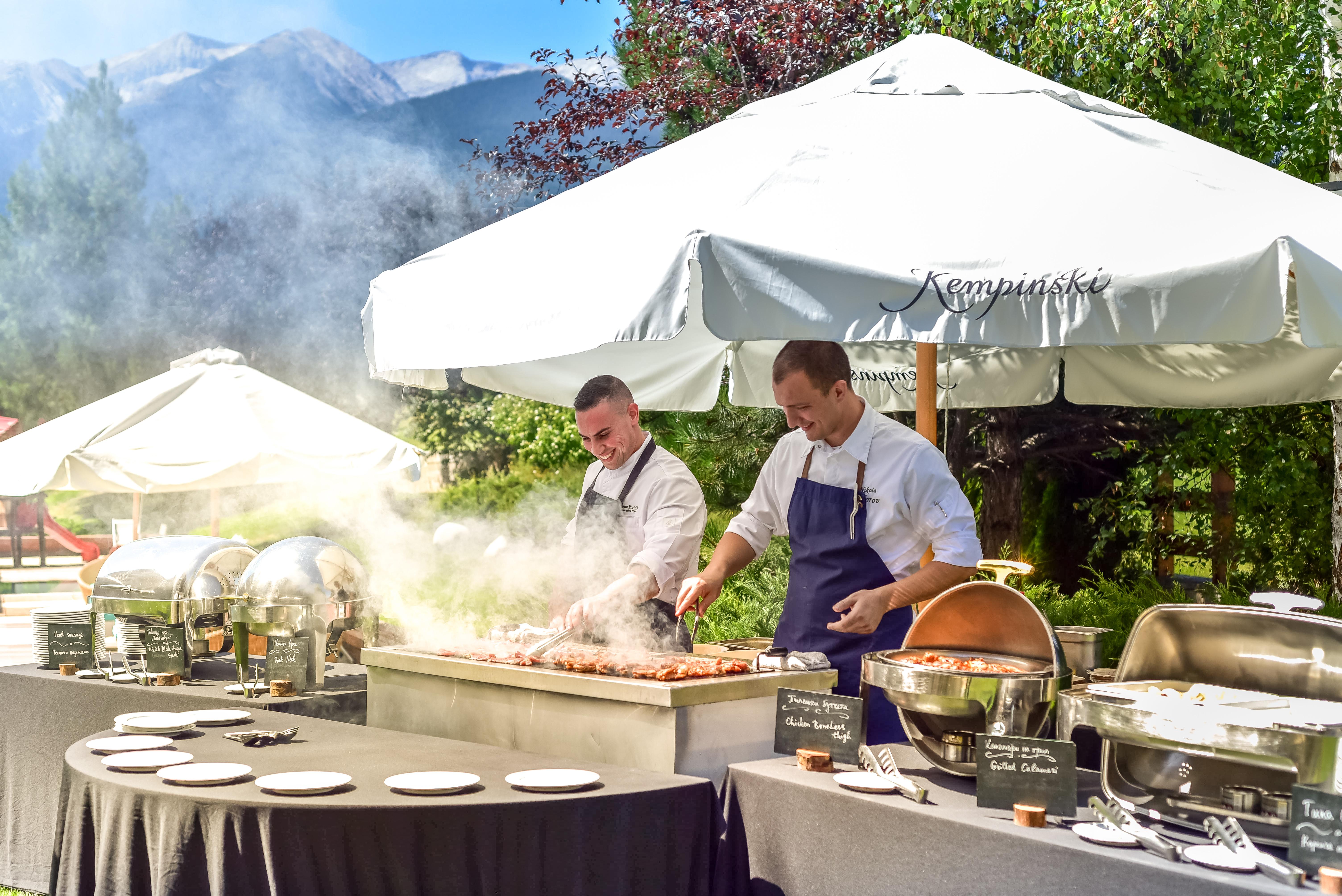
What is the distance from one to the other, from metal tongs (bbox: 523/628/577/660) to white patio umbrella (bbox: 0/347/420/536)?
445 centimetres

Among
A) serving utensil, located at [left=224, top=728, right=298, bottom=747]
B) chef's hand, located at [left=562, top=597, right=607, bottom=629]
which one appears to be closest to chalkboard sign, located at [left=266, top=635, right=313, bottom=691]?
serving utensil, located at [left=224, top=728, right=298, bottom=747]

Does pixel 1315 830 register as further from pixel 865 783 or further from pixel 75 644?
pixel 75 644

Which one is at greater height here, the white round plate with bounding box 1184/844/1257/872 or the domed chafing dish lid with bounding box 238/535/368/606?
the domed chafing dish lid with bounding box 238/535/368/606

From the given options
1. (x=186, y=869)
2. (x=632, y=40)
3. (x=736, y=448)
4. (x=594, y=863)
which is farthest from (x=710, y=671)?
(x=632, y=40)

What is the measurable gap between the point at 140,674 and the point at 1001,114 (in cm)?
309

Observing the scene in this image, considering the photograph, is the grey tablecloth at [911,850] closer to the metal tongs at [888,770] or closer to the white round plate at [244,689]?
the metal tongs at [888,770]

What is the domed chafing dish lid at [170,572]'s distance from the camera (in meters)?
3.71

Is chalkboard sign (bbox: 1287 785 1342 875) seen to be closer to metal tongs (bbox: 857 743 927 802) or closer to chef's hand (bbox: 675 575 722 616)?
metal tongs (bbox: 857 743 927 802)

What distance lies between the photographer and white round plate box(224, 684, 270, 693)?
133 inches

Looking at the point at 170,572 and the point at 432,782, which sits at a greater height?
the point at 170,572

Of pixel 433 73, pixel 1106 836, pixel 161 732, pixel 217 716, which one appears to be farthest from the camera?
pixel 433 73

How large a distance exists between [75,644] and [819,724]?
2.74m

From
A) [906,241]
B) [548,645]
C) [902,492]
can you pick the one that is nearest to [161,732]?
[548,645]

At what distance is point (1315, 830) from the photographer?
1664 mm
